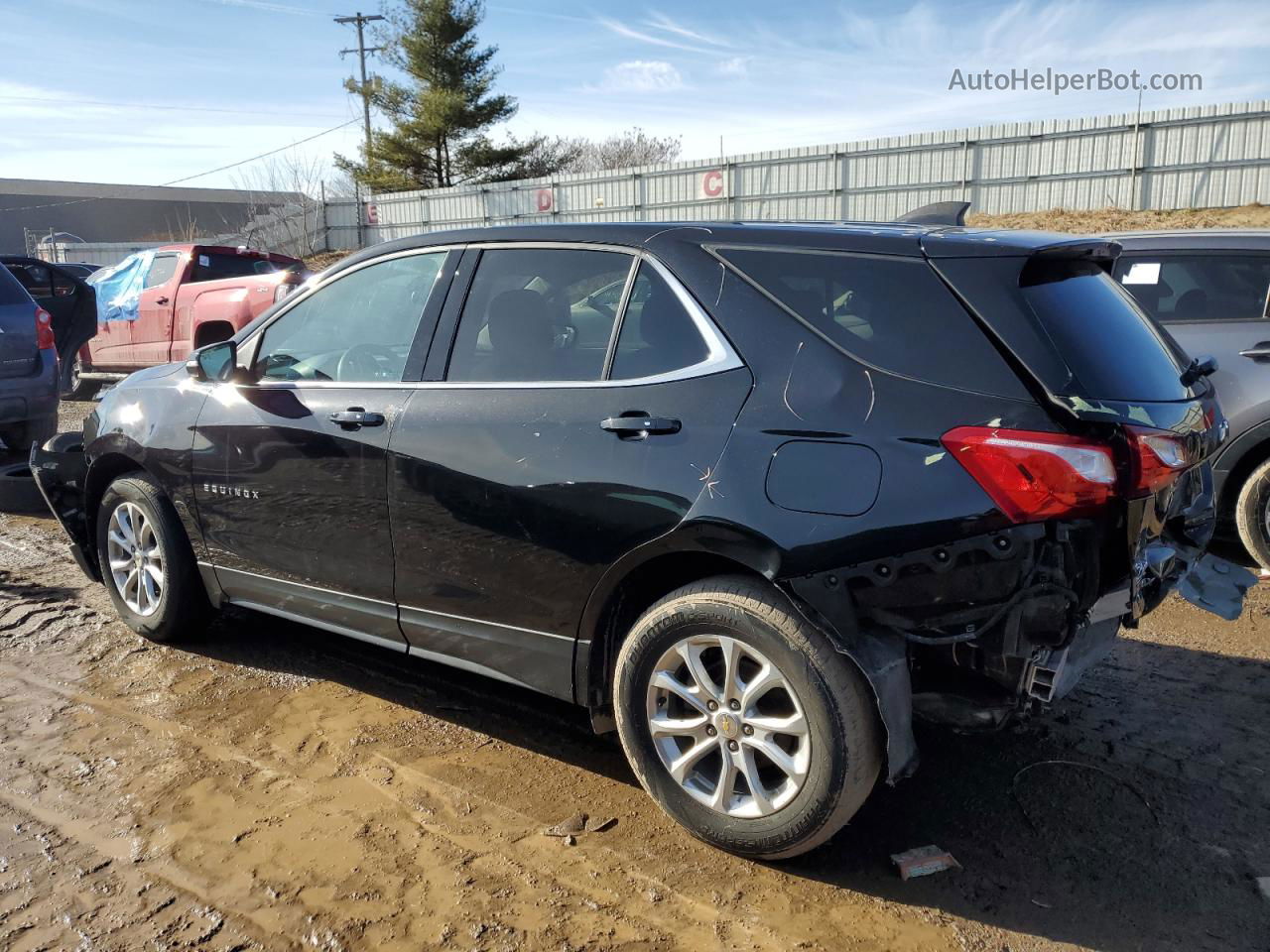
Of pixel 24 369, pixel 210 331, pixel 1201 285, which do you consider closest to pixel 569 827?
pixel 1201 285

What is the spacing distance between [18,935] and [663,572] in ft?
6.39

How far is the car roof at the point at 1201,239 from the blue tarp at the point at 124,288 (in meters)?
11.7

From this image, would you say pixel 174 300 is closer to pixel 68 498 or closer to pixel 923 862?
pixel 68 498

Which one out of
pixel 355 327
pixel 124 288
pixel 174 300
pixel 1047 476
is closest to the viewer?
pixel 1047 476

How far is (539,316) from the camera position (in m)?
3.38

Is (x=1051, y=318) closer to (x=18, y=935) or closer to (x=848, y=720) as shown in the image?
(x=848, y=720)

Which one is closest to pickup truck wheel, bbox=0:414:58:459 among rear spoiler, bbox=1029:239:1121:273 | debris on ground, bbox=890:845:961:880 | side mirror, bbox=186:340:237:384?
side mirror, bbox=186:340:237:384

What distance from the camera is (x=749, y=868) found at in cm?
287

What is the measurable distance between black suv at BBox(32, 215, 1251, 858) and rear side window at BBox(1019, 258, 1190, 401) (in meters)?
0.01

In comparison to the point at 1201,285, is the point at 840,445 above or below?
below

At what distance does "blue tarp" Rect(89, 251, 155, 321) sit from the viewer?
13070mm

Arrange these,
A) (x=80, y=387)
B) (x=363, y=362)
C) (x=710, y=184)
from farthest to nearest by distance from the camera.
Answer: (x=710, y=184) < (x=80, y=387) < (x=363, y=362)

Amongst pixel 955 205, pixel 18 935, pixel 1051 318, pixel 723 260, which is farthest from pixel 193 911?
pixel 955 205

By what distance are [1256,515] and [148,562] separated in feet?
18.6
